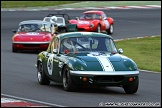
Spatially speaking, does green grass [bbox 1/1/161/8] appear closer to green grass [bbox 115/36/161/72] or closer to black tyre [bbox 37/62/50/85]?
green grass [bbox 115/36/161/72]

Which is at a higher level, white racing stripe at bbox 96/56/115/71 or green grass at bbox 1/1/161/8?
white racing stripe at bbox 96/56/115/71

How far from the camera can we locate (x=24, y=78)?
52.5 ft

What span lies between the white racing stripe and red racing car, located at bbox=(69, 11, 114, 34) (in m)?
20.0

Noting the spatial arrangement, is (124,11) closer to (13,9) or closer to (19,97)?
(13,9)

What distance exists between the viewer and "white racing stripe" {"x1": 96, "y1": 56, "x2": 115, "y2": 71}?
41.3 ft

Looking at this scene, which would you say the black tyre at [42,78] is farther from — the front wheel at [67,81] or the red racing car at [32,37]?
the red racing car at [32,37]

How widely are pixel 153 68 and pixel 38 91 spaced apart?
706 cm

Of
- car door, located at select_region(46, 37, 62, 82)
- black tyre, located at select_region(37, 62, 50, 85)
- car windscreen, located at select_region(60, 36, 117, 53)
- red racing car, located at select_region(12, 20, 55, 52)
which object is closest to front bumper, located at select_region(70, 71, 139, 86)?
car door, located at select_region(46, 37, 62, 82)

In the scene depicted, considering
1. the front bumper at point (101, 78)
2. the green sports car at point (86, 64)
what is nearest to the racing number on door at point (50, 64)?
the green sports car at point (86, 64)

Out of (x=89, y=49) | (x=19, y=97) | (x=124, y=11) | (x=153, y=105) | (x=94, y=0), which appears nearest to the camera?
(x=153, y=105)

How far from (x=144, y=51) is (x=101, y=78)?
13.1m

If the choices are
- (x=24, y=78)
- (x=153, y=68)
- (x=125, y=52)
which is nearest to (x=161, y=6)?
(x=125, y=52)

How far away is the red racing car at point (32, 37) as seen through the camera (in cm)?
2539

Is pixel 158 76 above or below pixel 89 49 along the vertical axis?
below
